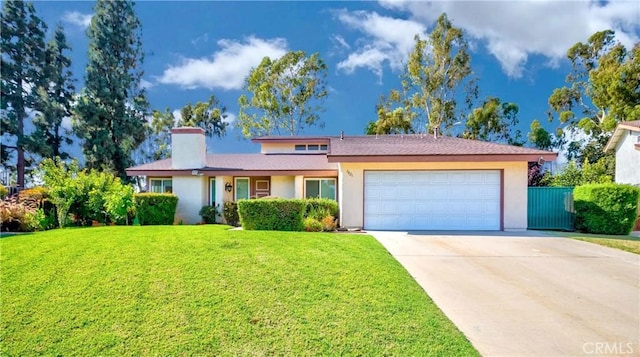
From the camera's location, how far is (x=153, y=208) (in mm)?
14602

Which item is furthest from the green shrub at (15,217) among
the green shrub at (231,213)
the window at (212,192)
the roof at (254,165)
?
the green shrub at (231,213)

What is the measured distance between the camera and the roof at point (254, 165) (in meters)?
16.3

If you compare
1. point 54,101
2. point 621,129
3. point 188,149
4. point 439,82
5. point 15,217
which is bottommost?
point 15,217

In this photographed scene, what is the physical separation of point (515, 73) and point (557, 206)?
57.2 feet

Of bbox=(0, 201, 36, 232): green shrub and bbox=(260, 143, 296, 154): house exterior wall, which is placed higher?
bbox=(260, 143, 296, 154): house exterior wall

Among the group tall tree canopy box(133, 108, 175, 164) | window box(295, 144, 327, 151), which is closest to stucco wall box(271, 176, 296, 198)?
window box(295, 144, 327, 151)

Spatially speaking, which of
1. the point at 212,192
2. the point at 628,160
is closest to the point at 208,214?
the point at 212,192

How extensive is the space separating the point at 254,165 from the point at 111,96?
18.4 meters

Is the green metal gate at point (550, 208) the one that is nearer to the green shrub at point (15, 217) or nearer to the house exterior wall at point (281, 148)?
the house exterior wall at point (281, 148)

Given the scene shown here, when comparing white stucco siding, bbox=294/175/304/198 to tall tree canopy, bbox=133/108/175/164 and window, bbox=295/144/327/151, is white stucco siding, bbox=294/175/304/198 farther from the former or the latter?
tall tree canopy, bbox=133/108/175/164

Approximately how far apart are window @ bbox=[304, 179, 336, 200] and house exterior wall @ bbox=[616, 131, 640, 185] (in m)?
19.3

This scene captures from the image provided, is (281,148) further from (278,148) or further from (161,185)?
(161,185)

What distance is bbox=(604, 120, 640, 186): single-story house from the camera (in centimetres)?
2089

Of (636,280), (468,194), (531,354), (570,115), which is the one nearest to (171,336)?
(531,354)
